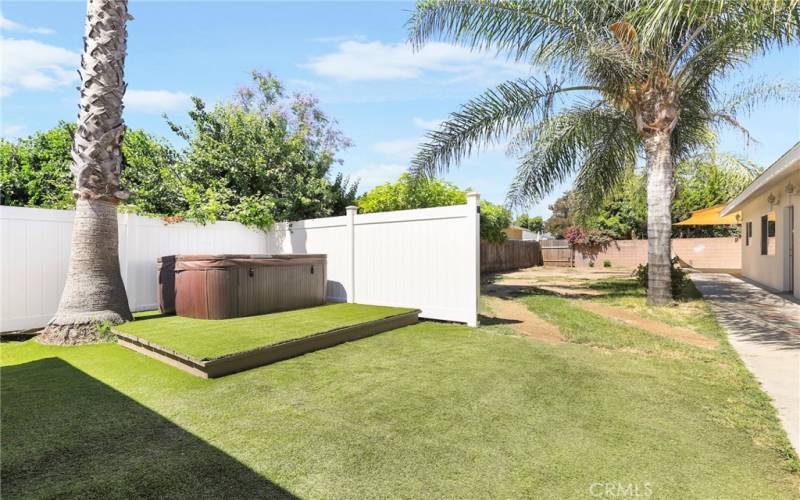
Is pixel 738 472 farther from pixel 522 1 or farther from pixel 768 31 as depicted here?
pixel 522 1

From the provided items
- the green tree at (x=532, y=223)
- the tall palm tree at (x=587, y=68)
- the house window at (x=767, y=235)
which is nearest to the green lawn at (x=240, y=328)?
the tall palm tree at (x=587, y=68)

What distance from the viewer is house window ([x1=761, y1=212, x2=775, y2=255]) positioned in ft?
38.5

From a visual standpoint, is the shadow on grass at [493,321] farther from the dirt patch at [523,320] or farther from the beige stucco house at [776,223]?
the beige stucco house at [776,223]

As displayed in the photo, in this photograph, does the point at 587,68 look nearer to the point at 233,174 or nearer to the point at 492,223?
the point at 233,174

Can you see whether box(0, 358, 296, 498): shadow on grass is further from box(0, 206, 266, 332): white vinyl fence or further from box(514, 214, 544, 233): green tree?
box(514, 214, 544, 233): green tree

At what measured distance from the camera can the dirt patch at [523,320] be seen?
17.9 feet

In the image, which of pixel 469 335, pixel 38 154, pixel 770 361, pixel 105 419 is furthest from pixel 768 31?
pixel 38 154

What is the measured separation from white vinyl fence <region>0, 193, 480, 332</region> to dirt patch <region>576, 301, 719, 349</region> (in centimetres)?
267

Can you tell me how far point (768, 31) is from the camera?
5.96 metres

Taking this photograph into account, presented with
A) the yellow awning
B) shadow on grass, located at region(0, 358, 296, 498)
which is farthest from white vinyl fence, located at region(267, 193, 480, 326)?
the yellow awning

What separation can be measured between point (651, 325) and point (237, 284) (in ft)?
20.3

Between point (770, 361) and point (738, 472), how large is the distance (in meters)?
2.95

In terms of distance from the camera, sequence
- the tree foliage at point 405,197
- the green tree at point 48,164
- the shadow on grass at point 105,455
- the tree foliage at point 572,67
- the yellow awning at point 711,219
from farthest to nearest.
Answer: the yellow awning at point 711,219, the tree foliage at point 405,197, the green tree at point 48,164, the tree foliage at point 572,67, the shadow on grass at point 105,455

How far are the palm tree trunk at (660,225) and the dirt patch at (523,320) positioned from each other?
8.50ft
